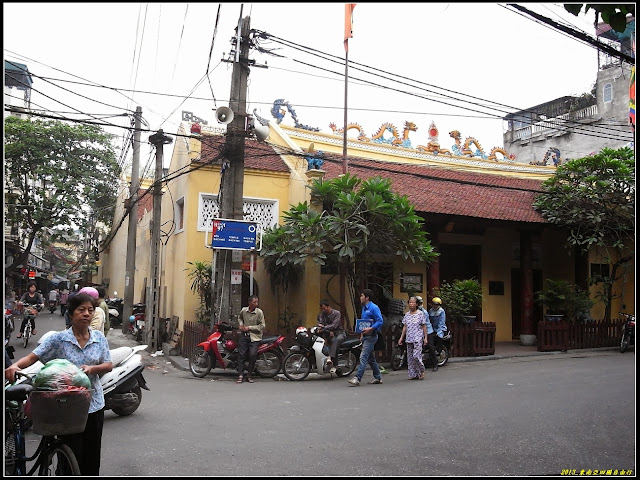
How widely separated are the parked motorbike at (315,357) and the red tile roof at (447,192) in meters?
4.89

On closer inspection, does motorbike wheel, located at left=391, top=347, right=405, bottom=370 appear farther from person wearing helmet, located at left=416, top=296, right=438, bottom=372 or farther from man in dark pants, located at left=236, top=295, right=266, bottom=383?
man in dark pants, located at left=236, top=295, right=266, bottom=383

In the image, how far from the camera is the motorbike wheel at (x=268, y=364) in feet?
35.3

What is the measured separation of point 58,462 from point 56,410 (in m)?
0.51

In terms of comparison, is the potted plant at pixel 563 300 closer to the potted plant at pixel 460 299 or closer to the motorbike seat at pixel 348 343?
the potted plant at pixel 460 299

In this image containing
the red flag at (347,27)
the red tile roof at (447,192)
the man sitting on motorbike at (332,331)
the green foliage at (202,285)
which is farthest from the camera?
the red tile roof at (447,192)

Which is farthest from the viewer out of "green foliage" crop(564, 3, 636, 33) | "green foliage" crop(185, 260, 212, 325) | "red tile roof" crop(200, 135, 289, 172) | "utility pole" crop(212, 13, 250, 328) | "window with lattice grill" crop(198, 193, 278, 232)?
"window with lattice grill" crop(198, 193, 278, 232)

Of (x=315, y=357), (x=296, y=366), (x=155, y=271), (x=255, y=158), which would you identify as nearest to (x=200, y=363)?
(x=296, y=366)

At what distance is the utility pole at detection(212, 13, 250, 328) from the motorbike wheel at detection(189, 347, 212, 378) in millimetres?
1043

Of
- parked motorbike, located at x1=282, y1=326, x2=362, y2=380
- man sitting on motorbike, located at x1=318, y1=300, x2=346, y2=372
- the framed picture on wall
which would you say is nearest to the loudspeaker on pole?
man sitting on motorbike, located at x1=318, y1=300, x2=346, y2=372

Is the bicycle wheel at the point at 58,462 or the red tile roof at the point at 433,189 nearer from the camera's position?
the bicycle wheel at the point at 58,462

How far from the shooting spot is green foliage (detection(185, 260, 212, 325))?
44.8ft

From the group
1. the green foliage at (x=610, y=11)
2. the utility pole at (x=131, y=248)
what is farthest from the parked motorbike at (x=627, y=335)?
the utility pole at (x=131, y=248)

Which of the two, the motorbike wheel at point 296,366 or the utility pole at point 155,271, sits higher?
the utility pole at point 155,271

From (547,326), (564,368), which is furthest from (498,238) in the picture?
(564,368)
